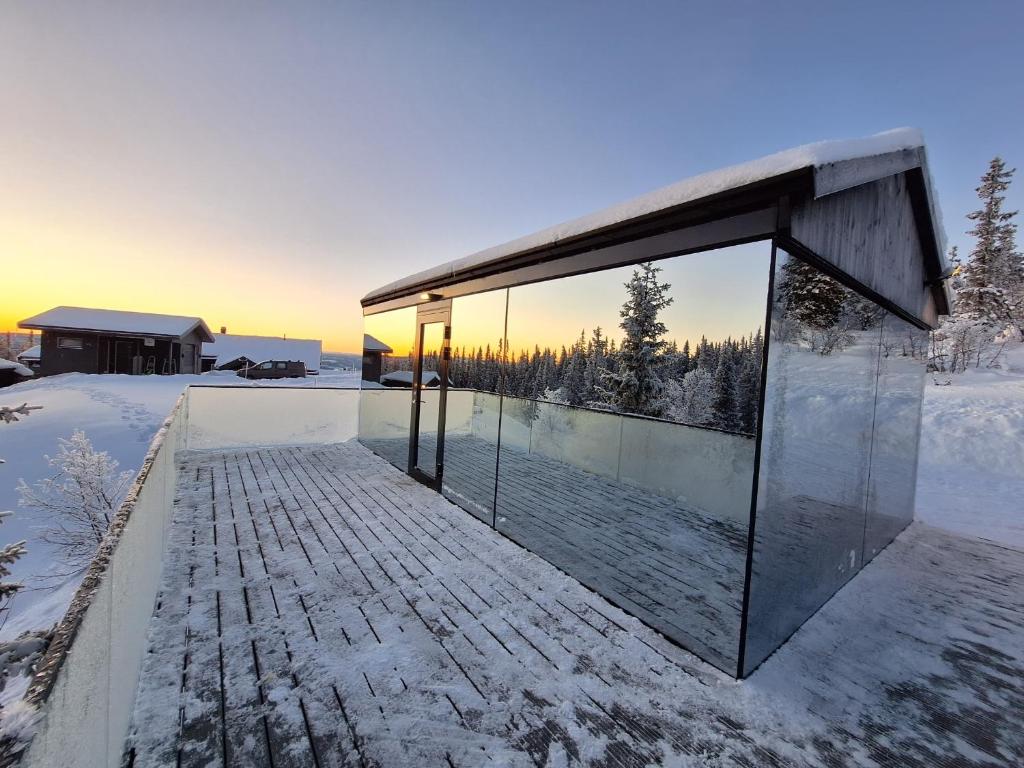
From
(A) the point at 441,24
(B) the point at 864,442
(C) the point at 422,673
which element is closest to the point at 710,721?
(C) the point at 422,673

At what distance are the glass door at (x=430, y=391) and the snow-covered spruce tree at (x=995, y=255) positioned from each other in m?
23.3

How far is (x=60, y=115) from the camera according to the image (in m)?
6.42

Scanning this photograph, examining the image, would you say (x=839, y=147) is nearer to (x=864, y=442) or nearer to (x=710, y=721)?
(x=864, y=442)

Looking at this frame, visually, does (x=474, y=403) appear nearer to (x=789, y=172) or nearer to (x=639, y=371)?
(x=639, y=371)

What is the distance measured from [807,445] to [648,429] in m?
2.58

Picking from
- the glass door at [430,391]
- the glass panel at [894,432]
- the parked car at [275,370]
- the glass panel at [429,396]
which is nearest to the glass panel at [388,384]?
the glass door at [430,391]

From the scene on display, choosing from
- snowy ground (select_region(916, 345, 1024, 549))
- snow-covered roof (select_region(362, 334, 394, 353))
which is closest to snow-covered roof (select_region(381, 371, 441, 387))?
snow-covered roof (select_region(362, 334, 394, 353))

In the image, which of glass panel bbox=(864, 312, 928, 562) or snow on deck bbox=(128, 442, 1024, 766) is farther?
glass panel bbox=(864, 312, 928, 562)

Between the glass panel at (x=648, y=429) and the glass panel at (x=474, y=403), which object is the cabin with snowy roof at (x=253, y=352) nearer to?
the glass panel at (x=474, y=403)

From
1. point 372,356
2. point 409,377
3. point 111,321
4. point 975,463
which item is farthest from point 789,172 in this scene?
point 111,321

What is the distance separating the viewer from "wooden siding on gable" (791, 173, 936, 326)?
2379mm

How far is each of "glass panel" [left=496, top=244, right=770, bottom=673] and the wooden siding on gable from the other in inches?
12.9

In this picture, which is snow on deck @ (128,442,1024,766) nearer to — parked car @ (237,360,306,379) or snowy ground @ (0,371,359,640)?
snowy ground @ (0,371,359,640)

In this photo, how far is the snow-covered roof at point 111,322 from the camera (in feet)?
66.4
